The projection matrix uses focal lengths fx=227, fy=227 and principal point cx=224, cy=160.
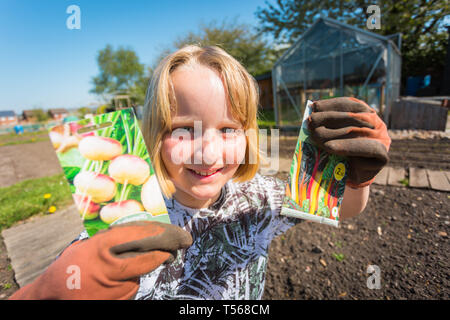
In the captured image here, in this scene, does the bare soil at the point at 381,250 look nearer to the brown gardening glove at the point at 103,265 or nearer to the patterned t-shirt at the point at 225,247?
Result: the patterned t-shirt at the point at 225,247

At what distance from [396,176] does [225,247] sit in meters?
1.25

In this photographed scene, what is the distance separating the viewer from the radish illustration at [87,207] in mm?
685

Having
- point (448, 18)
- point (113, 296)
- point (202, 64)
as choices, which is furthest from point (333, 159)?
point (113, 296)

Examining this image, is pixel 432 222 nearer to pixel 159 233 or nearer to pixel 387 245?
pixel 387 245

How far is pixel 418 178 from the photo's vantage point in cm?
117

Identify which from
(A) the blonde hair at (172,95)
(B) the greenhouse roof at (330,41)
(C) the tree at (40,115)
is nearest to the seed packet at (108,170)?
(A) the blonde hair at (172,95)

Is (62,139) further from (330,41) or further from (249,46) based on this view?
(249,46)

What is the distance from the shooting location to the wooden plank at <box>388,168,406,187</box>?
1459 millimetres

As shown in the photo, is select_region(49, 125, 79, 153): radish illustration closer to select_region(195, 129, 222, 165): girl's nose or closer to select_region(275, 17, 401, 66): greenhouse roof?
select_region(195, 129, 222, 165): girl's nose

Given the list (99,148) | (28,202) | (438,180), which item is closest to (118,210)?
(99,148)

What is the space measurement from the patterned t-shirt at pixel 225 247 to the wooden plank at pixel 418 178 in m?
0.65

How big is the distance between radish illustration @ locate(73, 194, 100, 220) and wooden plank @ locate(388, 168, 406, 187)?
5.54 ft

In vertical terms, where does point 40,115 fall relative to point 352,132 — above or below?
above
